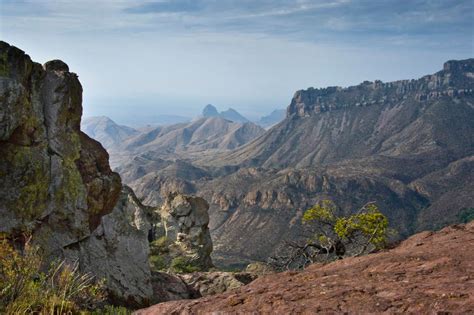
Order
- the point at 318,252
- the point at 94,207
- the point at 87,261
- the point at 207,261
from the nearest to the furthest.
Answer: the point at 87,261
the point at 94,207
the point at 318,252
the point at 207,261

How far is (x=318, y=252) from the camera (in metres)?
27.0

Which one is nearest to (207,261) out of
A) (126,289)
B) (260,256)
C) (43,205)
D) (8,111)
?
(126,289)

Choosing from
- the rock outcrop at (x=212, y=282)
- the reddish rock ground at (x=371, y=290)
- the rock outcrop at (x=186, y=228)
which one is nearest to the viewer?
the reddish rock ground at (x=371, y=290)

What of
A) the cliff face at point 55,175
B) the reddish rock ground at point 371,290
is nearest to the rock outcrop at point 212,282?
the cliff face at point 55,175

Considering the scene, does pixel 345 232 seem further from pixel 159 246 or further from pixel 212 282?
pixel 159 246

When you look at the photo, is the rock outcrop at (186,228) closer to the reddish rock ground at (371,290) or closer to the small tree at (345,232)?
the small tree at (345,232)

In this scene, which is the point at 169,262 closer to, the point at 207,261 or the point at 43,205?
the point at 207,261

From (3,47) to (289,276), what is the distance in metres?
15.4

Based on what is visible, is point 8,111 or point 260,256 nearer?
point 8,111

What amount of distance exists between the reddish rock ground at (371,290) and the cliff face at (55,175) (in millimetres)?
8409

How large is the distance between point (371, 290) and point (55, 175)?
15391 millimetres

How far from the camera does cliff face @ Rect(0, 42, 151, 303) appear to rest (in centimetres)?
1903

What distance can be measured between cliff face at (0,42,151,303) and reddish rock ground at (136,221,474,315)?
841 cm

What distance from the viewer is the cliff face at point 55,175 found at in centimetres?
1903
